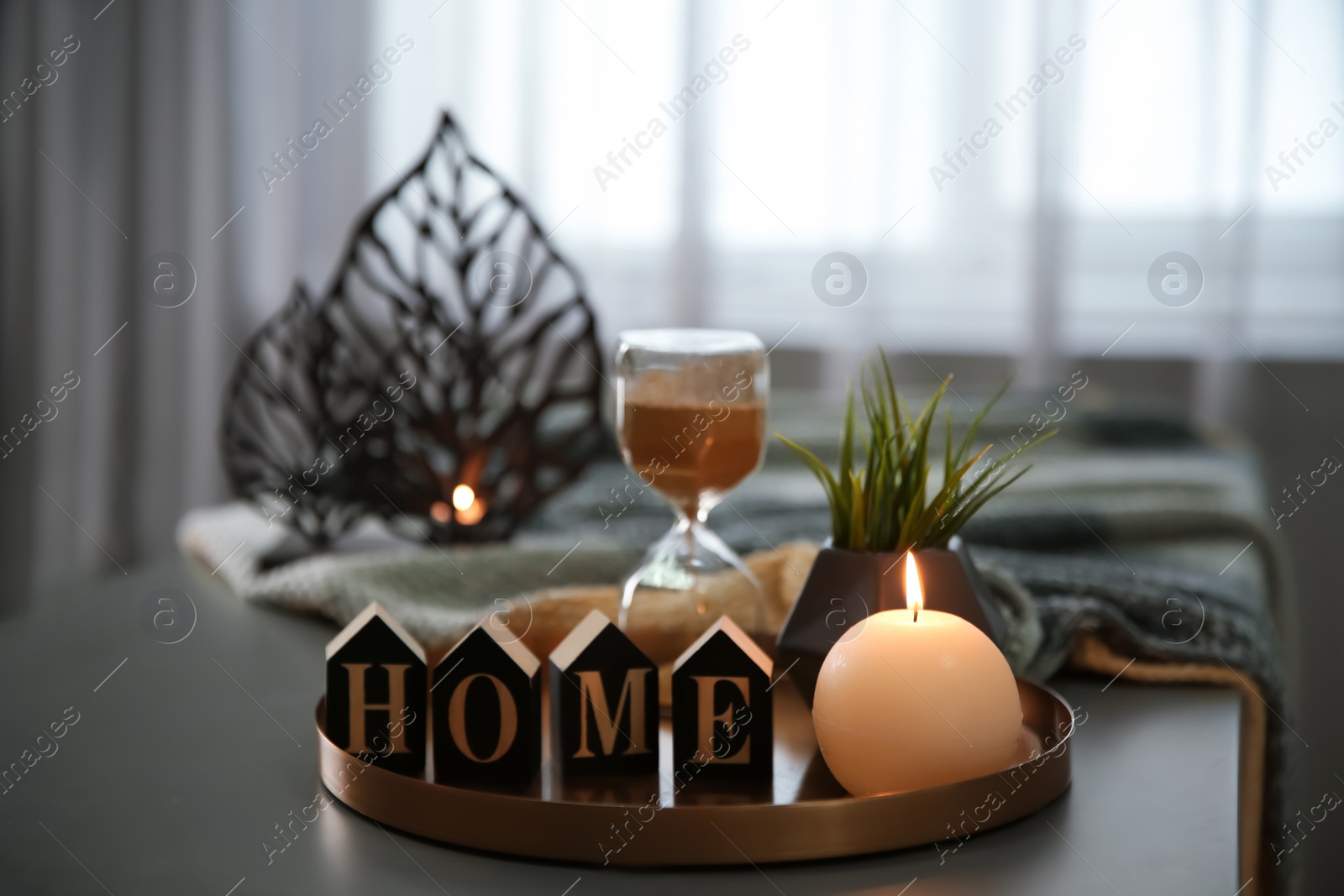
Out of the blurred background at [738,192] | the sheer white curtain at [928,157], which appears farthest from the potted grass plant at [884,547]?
the sheer white curtain at [928,157]

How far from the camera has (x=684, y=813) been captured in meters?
0.51

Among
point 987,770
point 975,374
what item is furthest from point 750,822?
point 975,374

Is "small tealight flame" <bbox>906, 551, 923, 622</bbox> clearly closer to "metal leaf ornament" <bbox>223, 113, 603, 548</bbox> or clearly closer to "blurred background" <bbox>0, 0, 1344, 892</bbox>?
"metal leaf ornament" <bbox>223, 113, 603, 548</bbox>

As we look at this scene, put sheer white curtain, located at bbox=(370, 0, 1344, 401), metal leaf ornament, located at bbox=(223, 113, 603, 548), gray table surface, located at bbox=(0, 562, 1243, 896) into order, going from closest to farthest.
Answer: gray table surface, located at bbox=(0, 562, 1243, 896)
metal leaf ornament, located at bbox=(223, 113, 603, 548)
sheer white curtain, located at bbox=(370, 0, 1344, 401)

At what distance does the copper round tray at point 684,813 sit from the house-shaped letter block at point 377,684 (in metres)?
0.02

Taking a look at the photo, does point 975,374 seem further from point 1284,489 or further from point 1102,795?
point 1102,795

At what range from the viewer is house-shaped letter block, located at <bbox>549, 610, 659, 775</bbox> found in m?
0.57

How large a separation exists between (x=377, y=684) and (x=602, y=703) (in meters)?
0.12

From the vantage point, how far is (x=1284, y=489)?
229 centimetres

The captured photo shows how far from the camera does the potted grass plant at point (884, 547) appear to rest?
65cm

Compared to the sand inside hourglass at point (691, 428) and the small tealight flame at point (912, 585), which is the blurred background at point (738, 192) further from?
the small tealight flame at point (912, 585)

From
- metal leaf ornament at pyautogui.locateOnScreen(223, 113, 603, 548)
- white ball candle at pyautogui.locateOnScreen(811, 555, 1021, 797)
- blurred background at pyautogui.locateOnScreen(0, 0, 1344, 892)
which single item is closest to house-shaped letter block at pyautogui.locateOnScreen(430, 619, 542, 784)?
white ball candle at pyautogui.locateOnScreen(811, 555, 1021, 797)

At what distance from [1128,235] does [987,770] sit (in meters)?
2.01

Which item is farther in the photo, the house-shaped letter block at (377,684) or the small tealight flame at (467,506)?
the small tealight flame at (467,506)
